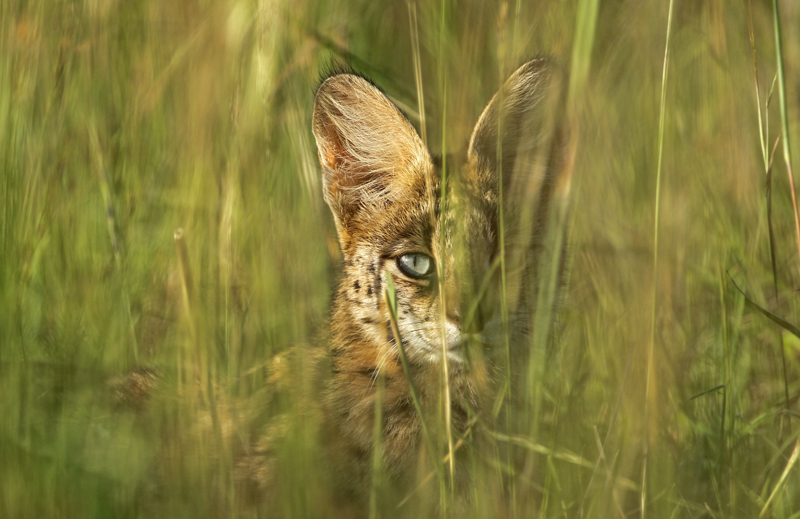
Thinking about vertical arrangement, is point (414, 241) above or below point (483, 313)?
above

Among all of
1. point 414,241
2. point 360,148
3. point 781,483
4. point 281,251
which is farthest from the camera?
point 360,148

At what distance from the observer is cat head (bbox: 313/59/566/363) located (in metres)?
2.14

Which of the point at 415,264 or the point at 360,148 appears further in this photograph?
the point at 360,148

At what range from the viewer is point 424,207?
2.45 m

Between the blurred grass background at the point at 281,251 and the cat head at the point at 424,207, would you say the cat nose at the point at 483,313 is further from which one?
the blurred grass background at the point at 281,251

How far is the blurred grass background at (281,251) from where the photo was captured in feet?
5.44

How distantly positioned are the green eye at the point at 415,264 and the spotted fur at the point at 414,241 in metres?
0.02

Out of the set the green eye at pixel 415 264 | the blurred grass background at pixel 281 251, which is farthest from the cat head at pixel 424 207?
the blurred grass background at pixel 281 251

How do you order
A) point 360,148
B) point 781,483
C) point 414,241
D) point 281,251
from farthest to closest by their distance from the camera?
point 360,148
point 414,241
point 281,251
point 781,483

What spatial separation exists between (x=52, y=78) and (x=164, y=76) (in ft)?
1.34

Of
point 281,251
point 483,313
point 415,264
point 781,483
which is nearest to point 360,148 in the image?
point 415,264

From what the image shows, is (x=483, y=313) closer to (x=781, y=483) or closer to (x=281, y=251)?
(x=281, y=251)

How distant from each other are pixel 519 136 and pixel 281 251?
3.16 ft

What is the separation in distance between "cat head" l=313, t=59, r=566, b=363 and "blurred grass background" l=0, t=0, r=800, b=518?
0.41 ft
